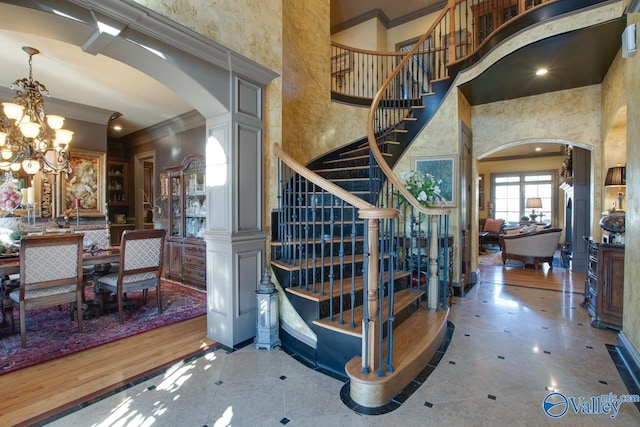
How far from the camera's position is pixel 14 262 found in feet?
9.54

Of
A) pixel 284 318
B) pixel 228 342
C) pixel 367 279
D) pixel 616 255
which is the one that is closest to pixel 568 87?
pixel 616 255

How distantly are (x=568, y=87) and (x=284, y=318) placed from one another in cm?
534

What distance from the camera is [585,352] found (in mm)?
2695

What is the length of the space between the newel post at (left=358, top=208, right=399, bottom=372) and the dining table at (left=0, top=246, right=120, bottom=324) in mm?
2926

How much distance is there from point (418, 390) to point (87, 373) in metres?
2.45

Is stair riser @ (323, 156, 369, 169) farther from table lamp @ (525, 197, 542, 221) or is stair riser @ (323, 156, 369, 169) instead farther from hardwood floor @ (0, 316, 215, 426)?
table lamp @ (525, 197, 542, 221)

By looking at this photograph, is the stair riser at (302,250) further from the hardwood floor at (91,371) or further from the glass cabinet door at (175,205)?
the glass cabinet door at (175,205)

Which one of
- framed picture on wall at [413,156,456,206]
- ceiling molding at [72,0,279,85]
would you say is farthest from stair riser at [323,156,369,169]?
ceiling molding at [72,0,279,85]

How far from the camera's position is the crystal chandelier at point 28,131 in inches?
124

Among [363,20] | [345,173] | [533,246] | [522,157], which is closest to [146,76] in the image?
[345,173]

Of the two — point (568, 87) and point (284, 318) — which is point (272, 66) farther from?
point (568, 87)

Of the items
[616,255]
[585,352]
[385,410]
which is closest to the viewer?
[385,410]

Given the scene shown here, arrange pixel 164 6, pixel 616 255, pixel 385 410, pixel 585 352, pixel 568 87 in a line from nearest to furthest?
pixel 385 410 < pixel 164 6 < pixel 585 352 < pixel 616 255 < pixel 568 87

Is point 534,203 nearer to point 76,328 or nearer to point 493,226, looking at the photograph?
point 493,226
